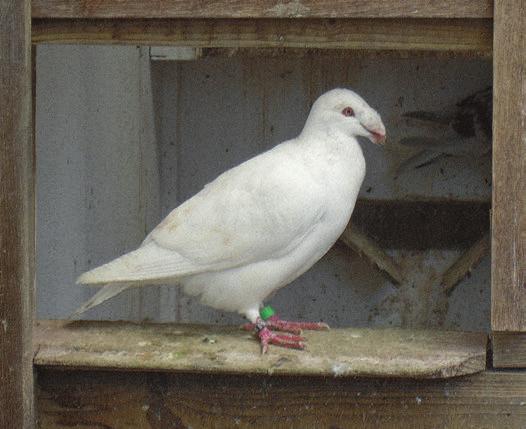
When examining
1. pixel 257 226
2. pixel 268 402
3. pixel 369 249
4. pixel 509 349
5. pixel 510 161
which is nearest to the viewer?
pixel 510 161

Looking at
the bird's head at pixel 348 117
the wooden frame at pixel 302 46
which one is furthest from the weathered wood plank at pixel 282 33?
the bird's head at pixel 348 117

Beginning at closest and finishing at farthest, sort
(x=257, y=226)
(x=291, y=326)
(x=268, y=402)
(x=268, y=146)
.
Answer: (x=268, y=402)
(x=257, y=226)
(x=291, y=326)
(x=268, y=146)

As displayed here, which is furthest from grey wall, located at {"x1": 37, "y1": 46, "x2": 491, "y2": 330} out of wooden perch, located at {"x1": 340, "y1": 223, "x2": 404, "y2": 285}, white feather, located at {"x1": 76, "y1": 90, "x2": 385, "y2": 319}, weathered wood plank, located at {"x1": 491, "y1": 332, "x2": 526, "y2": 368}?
weathered wood plank, located at {"x1": 491, "y1": 332, "x2": 526, "y2": 368}

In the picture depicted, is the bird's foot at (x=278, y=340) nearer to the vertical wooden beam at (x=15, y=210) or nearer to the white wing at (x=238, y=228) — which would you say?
the white wing at (x=238, y=228)

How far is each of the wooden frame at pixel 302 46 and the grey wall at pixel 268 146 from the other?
134cm

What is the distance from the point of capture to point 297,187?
9.75ft

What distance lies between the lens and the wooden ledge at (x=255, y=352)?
8.95 feet

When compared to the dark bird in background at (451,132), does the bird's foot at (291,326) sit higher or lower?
lower

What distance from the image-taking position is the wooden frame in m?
2.64

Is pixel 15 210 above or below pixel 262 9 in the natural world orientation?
below

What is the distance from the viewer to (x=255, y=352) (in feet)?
9.34

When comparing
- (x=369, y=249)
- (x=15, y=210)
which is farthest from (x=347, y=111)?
(x=369, y=249)

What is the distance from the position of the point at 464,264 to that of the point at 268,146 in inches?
34.6

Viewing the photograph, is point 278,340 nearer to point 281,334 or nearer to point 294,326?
point 281,334
